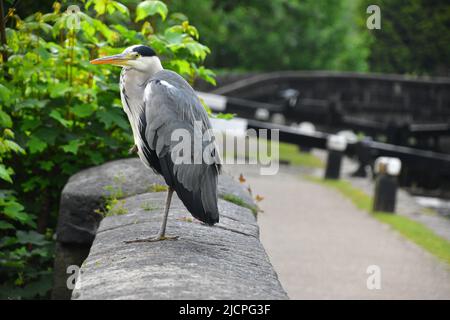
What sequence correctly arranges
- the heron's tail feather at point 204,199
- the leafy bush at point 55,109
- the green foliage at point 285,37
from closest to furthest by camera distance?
the heron's tail feather at point 204,199 < the leafy bush at point 55,109 < the green foliage at point 285,37

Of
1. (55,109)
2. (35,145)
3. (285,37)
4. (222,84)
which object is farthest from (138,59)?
(285,37)

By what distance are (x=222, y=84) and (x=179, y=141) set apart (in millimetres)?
22802

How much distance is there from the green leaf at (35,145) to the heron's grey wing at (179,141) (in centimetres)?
181

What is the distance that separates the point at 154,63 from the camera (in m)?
5.13

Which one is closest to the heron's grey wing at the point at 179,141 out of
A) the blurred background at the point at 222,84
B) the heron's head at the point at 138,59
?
the heron's head at the point at 138,59

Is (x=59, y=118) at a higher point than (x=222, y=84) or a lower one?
higher

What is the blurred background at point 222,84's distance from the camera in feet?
22.1

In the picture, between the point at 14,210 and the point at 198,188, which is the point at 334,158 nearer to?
the point at 14,210

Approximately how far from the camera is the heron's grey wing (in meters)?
4.82

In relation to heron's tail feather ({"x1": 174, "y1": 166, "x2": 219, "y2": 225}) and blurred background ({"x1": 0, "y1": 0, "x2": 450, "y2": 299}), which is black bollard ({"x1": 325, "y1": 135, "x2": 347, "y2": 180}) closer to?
blurred background ({"x1": 0, "y1": 0, "x2": 450, "y2": 299})

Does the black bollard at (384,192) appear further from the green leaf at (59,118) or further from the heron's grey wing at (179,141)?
the heron's grey wing at (179,141)

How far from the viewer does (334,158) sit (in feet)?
52.0

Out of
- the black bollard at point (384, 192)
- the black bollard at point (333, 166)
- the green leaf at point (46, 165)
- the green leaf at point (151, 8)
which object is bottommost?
the black bollard at point (333, 166)

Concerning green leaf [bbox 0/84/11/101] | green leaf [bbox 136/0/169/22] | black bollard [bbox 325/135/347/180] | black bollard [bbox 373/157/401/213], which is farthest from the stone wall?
black bollard [bbox 325/135/347/180]
